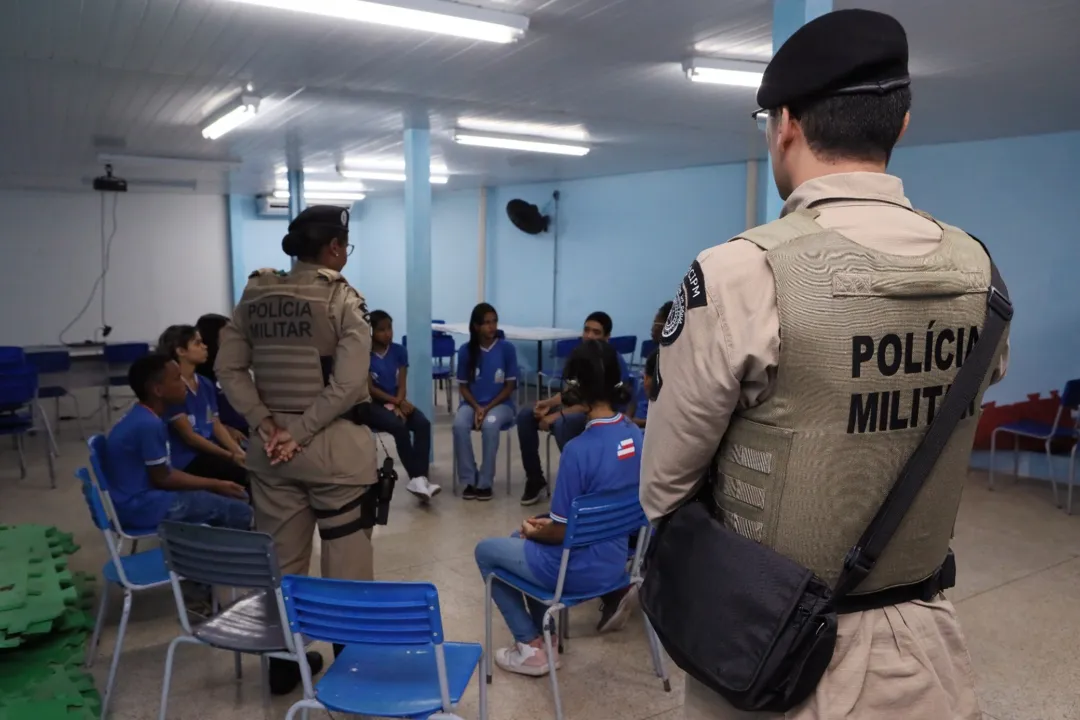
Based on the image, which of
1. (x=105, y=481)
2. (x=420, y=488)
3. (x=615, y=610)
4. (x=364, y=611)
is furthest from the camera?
(x=420, y=488)

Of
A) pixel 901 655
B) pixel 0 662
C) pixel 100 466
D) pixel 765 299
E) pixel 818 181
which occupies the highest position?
pixel 818 181

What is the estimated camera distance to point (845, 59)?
100cm

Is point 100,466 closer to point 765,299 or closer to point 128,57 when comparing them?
point 128,57

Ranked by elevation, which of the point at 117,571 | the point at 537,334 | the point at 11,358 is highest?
the point at 537,334

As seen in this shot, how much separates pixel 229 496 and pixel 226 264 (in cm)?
974

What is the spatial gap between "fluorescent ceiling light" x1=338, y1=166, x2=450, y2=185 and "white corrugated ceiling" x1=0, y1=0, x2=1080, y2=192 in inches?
75.3

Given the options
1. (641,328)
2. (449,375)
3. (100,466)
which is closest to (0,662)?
(100,466)

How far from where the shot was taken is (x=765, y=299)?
3.21 feet

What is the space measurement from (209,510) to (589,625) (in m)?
1.73

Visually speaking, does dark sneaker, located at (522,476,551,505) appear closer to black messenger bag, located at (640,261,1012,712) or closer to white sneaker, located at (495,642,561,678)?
white sneaker, located at (495,642,561,678)

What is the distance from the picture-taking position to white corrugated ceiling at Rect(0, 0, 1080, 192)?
341 centimetres

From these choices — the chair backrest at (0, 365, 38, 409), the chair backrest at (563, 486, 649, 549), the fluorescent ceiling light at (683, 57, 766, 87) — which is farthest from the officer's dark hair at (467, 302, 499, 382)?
the chair backrest at (0, 365, 38, 409)

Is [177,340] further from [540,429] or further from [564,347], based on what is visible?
[564,347]

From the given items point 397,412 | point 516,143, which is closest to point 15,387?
point 397,412
